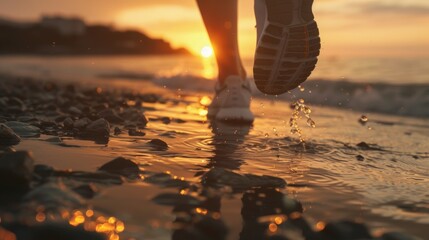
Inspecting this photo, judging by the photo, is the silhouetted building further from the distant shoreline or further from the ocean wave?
the ocean wave

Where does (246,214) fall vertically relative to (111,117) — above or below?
below

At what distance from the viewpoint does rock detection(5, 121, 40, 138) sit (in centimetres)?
263

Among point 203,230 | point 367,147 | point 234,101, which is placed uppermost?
point 234,101

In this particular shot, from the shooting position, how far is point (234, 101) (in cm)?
400

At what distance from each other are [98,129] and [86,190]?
1.36 metres

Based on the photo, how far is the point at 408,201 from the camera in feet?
6.03

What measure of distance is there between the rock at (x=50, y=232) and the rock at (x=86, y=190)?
0.29 meters

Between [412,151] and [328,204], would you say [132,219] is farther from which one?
[412,151]

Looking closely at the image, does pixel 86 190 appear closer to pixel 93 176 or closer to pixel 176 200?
pixel 93 176

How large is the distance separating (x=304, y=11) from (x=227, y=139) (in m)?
0.97

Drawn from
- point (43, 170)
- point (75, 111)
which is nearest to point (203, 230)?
point (43, 170)

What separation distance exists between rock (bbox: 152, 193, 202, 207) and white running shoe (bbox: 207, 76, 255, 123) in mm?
2353

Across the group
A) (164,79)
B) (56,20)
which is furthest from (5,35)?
(164,79)

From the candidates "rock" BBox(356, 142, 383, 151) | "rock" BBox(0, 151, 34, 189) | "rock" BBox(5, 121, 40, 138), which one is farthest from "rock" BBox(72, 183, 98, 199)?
"rock" BBox(356, 142, 383, 151)
